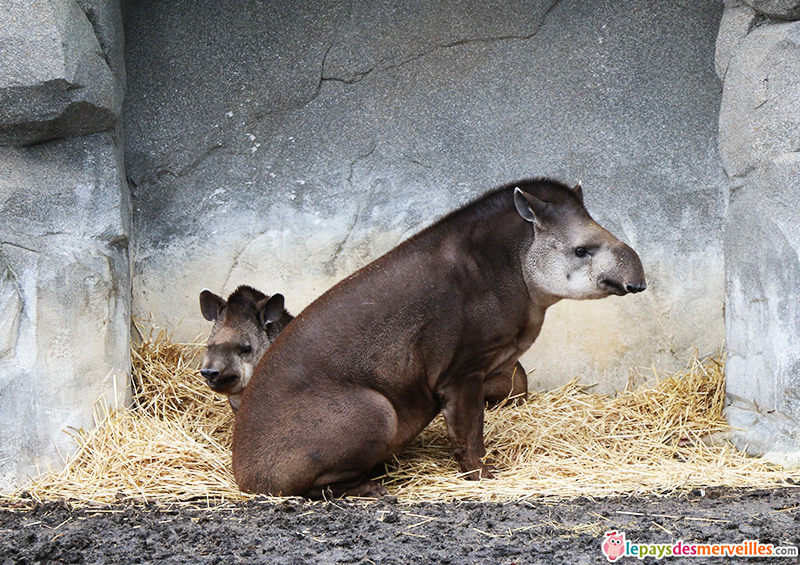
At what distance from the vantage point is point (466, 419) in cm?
595

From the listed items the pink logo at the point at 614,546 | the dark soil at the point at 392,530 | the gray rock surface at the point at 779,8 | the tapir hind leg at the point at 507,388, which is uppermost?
the gray rock surface at the point at 779,8

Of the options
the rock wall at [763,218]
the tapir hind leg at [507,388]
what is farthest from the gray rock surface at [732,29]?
the tapir hind leg at [507,388]

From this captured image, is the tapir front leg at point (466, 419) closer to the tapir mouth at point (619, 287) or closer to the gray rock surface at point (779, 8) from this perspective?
the tapir mouth at point (619, 287)

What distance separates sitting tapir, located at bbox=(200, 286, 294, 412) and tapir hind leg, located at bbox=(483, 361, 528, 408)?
1738 millimetres

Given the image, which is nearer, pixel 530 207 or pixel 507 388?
pixel 530 207

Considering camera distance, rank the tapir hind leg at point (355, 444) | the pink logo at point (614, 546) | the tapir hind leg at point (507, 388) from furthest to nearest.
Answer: the tapir hind leg at point (507, 388)
the tapir hind leg at point (355, 444)
the pink logo at point (614, 546)

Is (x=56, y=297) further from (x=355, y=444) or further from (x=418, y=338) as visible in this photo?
(x=418, y=338)

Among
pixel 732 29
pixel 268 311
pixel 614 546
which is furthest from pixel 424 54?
pixel 614 546

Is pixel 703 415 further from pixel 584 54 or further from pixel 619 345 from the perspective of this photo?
pixel 584 54

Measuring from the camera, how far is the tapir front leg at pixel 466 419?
593cm

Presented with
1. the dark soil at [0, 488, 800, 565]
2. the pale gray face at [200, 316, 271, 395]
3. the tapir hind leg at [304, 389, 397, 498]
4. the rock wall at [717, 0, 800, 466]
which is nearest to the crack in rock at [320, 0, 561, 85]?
the rock wall at [717, 0, 800, 466]

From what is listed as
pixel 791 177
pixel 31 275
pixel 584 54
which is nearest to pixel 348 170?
pixel 584 54

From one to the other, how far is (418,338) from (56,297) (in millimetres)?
2594

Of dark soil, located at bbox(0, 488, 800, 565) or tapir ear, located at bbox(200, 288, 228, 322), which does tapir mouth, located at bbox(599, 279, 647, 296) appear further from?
tapir ear, located at bbox(200, 288, 228, 322)
